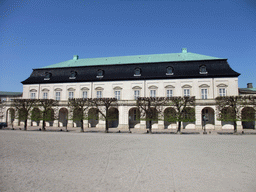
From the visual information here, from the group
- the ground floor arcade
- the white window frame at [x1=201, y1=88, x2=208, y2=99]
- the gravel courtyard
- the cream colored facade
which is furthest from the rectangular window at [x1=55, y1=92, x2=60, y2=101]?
the gravel courtyard

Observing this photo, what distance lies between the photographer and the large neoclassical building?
36375 millimetres

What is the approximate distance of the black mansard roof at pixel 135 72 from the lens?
37.2 metres

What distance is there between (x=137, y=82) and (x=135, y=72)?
2.20 metres

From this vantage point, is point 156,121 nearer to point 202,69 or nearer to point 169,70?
point 169,70

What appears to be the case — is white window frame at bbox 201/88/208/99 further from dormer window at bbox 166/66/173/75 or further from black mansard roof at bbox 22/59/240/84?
dormer window at bbox 166/66/173/75

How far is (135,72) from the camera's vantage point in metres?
40.1

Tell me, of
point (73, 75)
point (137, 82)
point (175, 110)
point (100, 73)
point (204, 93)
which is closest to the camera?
point (175, 110)

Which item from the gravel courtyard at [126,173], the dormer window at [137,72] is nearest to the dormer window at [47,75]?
the dormer window at [137,72]

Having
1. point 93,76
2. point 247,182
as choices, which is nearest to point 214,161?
point 247,182

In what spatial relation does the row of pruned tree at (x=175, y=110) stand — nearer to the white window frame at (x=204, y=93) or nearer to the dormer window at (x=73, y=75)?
the white window frame at (x=204, y=93)

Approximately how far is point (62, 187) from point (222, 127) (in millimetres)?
34722

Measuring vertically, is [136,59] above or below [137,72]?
above

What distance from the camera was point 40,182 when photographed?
637cm

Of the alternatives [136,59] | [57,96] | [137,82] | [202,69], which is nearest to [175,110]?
[137,82]
